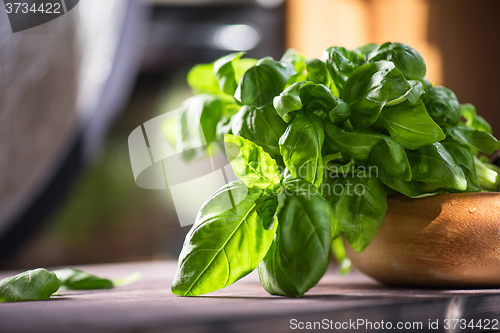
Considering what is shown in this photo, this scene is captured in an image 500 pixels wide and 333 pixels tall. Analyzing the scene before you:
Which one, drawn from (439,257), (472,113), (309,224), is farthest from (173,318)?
(472,113)

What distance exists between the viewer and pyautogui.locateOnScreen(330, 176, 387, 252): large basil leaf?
314 mm

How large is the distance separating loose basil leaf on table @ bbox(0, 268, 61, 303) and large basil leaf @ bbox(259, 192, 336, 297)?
0.16m

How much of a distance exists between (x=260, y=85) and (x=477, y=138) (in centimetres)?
20

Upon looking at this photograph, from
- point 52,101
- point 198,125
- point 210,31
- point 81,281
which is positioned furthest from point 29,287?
point 210,31

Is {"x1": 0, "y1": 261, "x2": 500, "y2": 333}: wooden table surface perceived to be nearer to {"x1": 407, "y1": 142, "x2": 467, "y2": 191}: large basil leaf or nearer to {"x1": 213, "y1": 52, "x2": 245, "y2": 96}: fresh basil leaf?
{"x1": 407, "y1": 142, "x2": 467, "y2": 191}: large basil leaf

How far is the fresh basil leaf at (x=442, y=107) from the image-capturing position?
0.35 meters

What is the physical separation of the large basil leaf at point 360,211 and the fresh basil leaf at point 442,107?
9 centimetres

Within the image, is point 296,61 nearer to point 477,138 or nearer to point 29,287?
point 477,138

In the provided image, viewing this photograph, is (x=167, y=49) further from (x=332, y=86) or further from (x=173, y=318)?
(x=173, y=318)

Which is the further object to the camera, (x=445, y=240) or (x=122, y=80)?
(x=122, y=80)

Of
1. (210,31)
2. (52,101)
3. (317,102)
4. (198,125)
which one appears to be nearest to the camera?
(317,102)

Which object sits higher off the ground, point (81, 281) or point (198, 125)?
point (198, 125)

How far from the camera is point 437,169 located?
1.02ft

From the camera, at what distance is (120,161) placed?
1.21 meters
